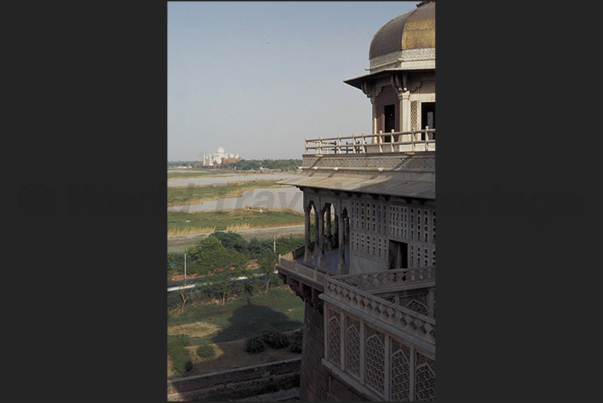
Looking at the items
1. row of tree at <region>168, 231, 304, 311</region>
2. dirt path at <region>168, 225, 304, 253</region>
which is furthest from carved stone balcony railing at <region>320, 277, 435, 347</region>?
dirt path at <region>168, 225, 304, 253</region>

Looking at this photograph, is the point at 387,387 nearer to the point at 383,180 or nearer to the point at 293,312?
the point at 383,180

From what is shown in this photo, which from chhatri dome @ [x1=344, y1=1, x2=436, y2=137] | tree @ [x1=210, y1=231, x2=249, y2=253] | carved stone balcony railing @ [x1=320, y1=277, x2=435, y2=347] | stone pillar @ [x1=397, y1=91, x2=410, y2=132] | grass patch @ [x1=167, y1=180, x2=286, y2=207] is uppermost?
chhatri dome @ [x1=344, y1=1, x2=436, y2=137]

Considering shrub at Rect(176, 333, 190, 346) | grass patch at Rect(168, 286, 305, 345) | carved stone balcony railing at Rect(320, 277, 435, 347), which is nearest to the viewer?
Answer: carved stone balcony railing at Rect(320, 277, 435, 347)

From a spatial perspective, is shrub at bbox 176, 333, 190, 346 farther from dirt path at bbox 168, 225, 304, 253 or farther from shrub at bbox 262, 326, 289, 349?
dirt path at bbox 168, 225, 304, 253

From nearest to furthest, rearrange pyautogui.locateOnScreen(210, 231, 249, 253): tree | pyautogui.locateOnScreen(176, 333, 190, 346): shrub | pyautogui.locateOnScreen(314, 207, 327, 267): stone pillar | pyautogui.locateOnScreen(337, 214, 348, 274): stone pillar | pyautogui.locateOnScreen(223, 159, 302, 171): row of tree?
pyautogui.locateOnScreen(337, 214, 348, 274): stone pillar < pyautogui.locateOnScreen(314, 207, 327, 267): stone pillar < pyautogui.locateOnScreen(176, 333, 190, 346): shrub < pyautogui.locateOnScreen(210, 231, 249, 253): tree < pyautogui.locateOnScreen(223, 159, 302, 171): row of tree

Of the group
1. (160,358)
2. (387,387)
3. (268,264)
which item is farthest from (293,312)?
(160,358)

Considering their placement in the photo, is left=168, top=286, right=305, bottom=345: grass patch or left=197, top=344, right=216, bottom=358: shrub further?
left=168, top=286, right=305, bottom=345: grass patch
